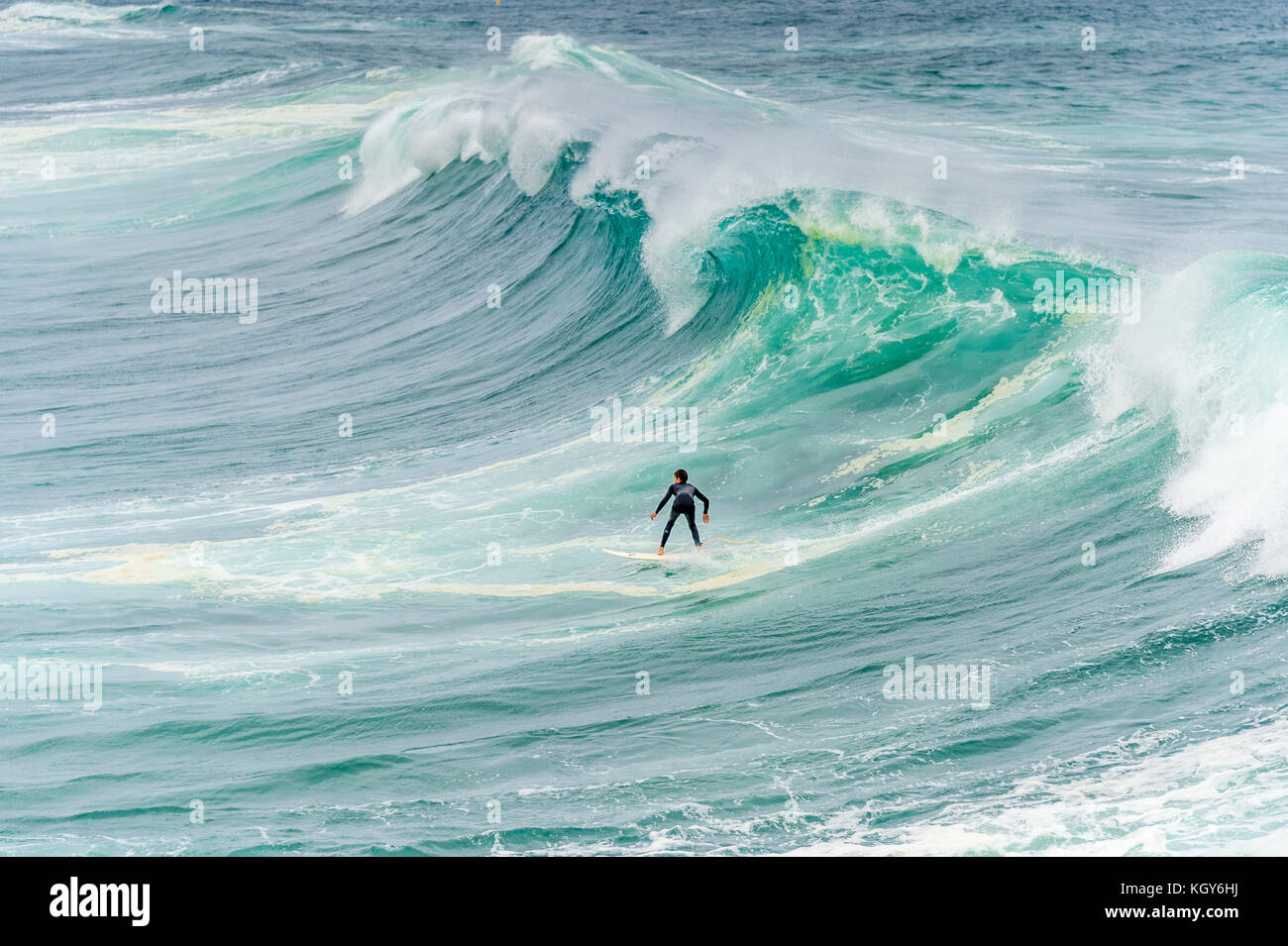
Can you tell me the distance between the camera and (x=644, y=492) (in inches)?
444

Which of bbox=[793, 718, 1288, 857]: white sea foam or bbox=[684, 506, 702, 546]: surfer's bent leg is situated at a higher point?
bbox=[684, 506, 702, 546]: surfer's bent leg

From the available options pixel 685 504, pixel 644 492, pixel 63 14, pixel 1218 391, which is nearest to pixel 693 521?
pixel 685 504

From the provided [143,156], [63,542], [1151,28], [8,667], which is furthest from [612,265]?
[1151,28]

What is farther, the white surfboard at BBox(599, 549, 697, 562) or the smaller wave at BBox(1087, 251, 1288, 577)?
the white surfboard at BBox(599, 549, 697, 562)

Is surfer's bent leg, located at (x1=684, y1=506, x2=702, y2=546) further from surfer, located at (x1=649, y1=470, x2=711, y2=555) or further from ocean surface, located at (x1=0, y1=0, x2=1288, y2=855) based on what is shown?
ocean surface, located at (x1=0, y1=0, x2=1288, y2=855)

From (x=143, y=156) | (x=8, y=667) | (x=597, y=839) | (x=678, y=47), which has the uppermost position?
(x=678, y=47)


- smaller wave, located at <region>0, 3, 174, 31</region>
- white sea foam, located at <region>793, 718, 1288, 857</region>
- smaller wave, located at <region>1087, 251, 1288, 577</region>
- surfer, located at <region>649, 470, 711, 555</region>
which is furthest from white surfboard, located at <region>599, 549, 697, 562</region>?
smaller wave, located at <region>0, 3, 174, 31</region>

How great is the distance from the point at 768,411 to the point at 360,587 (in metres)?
4.42

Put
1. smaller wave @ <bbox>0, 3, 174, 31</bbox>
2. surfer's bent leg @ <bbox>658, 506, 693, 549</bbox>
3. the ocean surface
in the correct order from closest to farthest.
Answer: the ocean surface < surfer's bent leg @ <bbox>658, 506, 693, 549</bbox> < smaller wave @ <bbox>0, 3, 174, 31</bbox>

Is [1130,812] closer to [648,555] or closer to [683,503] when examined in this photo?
[683,503]

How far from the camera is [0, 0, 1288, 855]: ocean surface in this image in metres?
7.03

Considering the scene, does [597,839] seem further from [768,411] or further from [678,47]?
[678,47]

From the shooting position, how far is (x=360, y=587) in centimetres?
973

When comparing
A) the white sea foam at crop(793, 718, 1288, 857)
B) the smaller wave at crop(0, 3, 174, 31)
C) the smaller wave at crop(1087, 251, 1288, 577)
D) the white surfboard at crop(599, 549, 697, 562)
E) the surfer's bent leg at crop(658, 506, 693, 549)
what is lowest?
the white sea foam at crop(793, 718, 1288, 857)
